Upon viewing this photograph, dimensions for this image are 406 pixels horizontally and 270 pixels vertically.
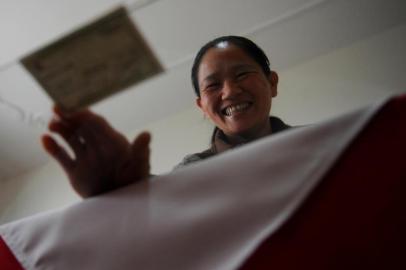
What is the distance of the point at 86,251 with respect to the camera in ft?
1.12

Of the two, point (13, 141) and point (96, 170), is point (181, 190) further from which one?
point (13, 141)

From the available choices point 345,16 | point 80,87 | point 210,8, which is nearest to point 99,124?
point 80,87

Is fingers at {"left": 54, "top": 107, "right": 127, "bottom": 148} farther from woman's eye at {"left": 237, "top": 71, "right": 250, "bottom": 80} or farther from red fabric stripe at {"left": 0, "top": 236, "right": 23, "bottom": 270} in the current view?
woman's eye at {"left": 237, "top": 71, "right": 250, "bottom": 80}

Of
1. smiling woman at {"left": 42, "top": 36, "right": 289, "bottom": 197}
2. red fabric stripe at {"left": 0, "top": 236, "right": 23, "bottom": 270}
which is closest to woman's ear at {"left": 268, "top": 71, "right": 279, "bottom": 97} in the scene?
smiling woman at {"left": 42, "top": 36, "right": 289, "bottom": 197}

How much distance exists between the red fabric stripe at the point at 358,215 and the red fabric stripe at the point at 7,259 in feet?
0.83

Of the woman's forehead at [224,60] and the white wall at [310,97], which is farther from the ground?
the woman's forehead at [224,60]

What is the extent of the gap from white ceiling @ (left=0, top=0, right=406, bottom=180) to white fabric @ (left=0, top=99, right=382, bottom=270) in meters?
1.25

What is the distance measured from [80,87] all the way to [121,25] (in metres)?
0.07

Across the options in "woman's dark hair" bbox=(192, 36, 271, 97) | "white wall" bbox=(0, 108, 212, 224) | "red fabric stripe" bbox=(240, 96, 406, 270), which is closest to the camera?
"red fabric stripe" bbox=(240, 96, 406, 270)

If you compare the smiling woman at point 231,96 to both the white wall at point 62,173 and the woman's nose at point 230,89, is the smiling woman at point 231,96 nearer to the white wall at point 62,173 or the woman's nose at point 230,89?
the woman's nose at point 230,89

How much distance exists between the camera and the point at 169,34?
178 centimetres

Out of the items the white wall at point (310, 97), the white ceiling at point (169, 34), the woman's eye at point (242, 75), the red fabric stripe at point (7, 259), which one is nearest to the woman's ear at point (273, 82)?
the woman's eye at point (242, 75)

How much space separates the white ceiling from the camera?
5.26 feet

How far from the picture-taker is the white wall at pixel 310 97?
1.93 metres
